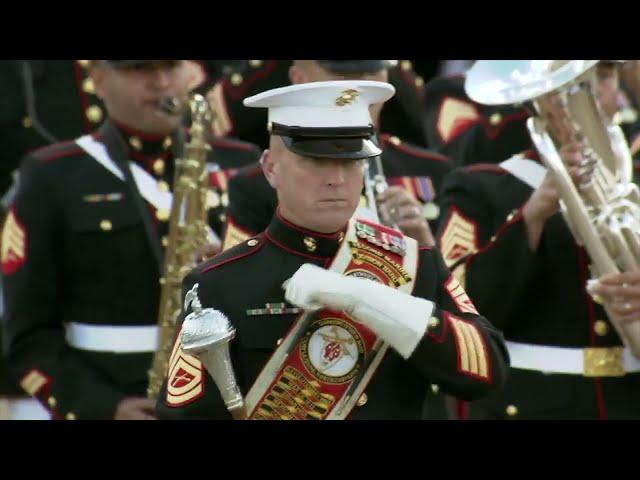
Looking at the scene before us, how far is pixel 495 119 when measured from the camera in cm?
873

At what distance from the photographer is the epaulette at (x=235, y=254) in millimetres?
5367

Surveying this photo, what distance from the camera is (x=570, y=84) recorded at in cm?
698

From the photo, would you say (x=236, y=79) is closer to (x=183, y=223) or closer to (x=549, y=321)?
(x=183, y=223)

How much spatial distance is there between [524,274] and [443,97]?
2786mm

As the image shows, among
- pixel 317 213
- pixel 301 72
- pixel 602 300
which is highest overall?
pixel 317 213

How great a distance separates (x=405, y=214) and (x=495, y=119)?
6.24 feet

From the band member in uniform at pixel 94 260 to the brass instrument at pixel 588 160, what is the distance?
1.33 metres

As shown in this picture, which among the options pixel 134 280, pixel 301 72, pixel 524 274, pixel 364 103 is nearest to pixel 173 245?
pixel 134 280

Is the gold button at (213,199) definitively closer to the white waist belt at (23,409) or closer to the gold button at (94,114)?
the white waist belt at (23,409)

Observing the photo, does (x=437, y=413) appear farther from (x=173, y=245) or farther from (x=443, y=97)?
(x=443, y=97)

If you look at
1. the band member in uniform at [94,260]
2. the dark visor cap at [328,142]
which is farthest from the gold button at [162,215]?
the dark visor cap at [328,142]

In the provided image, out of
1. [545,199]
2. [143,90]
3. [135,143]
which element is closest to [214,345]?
[545,199]

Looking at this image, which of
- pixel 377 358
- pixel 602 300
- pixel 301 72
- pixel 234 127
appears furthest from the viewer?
pixel 234 127

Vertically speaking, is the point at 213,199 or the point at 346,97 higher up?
the point at 346,97
